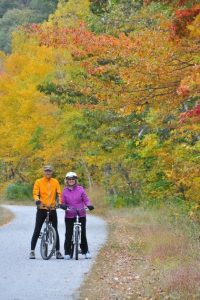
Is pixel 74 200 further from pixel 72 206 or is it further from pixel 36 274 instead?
pixel 36 274

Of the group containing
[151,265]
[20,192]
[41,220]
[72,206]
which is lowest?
[20,192]

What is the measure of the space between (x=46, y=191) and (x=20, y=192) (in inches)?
1669

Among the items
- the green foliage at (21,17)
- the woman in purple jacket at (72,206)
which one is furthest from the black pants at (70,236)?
the green foliage at (21,17)

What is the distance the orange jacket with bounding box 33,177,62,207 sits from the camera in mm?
15211

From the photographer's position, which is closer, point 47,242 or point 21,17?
point 47,242

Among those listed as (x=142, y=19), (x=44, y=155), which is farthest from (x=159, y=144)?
(x=44, y=155)

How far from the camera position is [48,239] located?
593 inches

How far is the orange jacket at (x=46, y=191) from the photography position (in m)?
15.2

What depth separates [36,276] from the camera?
40.7ft

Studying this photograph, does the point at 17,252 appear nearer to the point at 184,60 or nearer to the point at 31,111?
the point at 184,60

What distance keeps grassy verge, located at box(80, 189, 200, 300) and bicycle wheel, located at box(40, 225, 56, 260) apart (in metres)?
1.01

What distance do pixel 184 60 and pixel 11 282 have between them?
5086 millimetres

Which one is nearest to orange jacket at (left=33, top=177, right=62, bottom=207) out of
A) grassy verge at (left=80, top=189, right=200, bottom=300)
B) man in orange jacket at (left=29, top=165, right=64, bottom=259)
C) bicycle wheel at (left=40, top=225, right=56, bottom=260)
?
man in orange jacket at (left=29, top=165, right=64, bottom=259)

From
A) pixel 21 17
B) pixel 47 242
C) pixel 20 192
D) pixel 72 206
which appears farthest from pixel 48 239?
pixel 21 17
